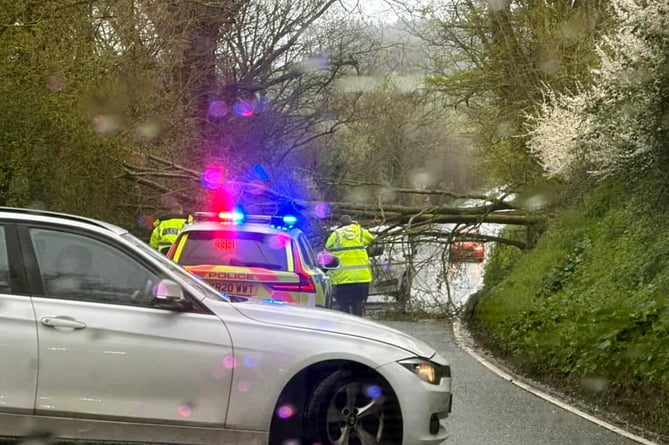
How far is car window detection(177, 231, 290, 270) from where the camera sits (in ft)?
28.2

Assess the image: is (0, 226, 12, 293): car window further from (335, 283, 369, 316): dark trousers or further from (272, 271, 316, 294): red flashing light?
(335, 283, 369, 316): dark trousers

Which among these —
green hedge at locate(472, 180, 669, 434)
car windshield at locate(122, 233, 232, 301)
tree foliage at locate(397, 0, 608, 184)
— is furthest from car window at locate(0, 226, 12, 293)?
tree foliage at locate(397, 0, 608, 184)

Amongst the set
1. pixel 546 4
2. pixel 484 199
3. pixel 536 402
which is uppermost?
pixel 546 4

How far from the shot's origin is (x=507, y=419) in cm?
805

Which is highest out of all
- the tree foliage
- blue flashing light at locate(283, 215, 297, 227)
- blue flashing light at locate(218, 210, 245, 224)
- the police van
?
the tree foliage

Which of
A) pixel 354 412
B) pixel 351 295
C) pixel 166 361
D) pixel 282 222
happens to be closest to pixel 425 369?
pixel 354 412

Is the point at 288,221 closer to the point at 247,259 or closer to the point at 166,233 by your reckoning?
the point at 247,259

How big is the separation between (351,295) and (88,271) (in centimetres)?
895

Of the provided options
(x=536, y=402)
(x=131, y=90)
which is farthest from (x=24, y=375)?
(x=131, y=90)

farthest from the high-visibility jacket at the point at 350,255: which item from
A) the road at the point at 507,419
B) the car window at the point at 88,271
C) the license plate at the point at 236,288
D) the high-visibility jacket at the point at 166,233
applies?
the car window at the point at 88,271

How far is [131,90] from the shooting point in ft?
49.1

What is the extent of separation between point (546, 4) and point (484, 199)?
188 inches

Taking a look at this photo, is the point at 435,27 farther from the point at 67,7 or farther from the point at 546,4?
the point at 67,7

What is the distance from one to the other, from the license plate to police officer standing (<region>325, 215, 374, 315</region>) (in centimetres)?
552
